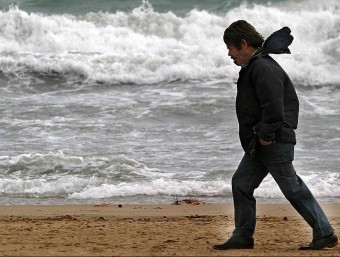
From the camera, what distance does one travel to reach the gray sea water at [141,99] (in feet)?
34.1

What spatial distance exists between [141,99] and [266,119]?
1079cm

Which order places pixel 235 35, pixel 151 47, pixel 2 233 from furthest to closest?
pixel 151 47 < pixel 2 233 < pixel 235 35

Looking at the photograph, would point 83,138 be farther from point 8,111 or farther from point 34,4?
point 34,4

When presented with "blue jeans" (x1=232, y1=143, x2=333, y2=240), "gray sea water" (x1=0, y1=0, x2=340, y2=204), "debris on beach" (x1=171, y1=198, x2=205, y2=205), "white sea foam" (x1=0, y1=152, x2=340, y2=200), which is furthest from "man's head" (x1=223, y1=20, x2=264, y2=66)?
"white sea foam" (x1=0, y1=152, x2=340, y2=200)

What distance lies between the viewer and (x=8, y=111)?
15.1 metres

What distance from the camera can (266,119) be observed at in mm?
5699

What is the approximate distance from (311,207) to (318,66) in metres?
13.1

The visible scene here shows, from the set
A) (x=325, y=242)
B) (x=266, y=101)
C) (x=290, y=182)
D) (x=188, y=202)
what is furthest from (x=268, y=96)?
(x=188, y=202)

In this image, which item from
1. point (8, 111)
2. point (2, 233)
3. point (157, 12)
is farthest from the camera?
point (157, 12)

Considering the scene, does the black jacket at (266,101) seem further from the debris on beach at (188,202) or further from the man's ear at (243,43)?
the debris on beach at (188,202)

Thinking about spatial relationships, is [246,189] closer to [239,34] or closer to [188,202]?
[239,34]

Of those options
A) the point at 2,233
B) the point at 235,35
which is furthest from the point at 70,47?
the point at 235,35

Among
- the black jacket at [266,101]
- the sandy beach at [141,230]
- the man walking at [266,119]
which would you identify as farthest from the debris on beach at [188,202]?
the black jacket at [266,101]

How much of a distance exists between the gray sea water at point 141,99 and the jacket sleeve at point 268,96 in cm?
405
